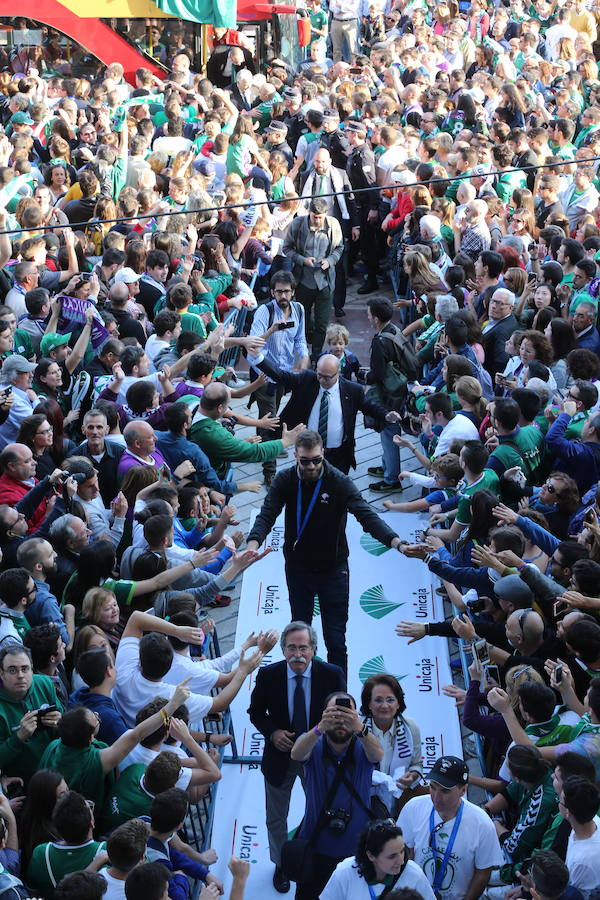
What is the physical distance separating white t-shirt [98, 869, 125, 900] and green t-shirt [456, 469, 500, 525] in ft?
10.9

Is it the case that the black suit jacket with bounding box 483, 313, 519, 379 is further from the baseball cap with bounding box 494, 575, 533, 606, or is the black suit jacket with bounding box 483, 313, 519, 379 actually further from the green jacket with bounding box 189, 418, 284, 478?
the baseball cap with bounding box 494, 575, 533, 606

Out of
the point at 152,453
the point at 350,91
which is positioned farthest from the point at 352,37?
the point at 152,453

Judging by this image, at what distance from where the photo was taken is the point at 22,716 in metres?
5.46

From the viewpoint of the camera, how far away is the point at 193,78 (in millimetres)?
17281

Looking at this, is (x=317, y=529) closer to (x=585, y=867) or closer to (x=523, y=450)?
(x=523, y=450)

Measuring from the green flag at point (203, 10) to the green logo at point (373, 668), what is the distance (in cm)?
1286

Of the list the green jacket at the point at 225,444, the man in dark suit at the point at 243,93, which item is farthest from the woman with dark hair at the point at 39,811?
the man in dark suit at the point at 243,93

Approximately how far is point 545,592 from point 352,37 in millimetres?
15475

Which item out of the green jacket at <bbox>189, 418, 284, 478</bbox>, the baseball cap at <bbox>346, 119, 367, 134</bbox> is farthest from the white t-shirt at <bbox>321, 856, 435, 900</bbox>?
the baseball cap at <bbox>346, 119, 367, 134</bbox>

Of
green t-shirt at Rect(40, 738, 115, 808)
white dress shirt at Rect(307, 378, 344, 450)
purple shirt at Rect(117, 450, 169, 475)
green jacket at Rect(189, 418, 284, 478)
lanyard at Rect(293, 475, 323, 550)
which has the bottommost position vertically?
green t-shirt at Rect(40, 738, 115, 808)

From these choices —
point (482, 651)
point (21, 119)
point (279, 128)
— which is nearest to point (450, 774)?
point (482, 651)

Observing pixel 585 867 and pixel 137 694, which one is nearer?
pixel 585 867

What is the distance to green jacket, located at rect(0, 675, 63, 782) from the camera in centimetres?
532

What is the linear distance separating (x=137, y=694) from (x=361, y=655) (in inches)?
86.9
